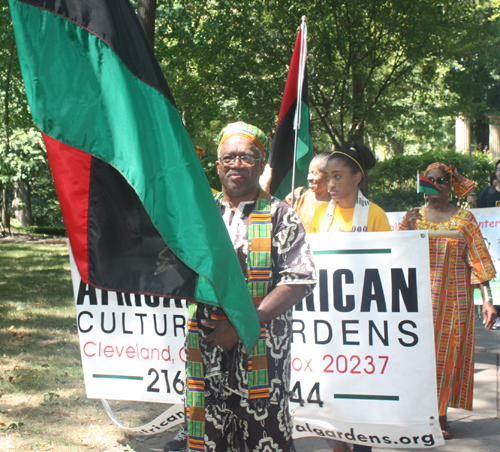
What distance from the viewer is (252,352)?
2.64m

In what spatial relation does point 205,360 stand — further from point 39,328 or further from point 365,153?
point 39,328

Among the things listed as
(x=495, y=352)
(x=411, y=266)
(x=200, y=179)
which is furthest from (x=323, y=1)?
(x=200, y=179)

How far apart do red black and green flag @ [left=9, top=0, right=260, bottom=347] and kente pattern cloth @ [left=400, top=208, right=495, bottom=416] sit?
8.91ft

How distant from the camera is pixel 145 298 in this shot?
4035 millimetres

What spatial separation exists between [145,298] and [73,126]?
194 centimetres

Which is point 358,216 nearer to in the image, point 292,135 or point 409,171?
point 292,135

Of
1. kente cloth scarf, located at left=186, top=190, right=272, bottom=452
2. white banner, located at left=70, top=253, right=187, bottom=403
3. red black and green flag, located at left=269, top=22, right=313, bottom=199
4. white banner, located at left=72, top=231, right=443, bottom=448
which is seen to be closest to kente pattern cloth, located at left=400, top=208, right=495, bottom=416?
white banner, located at left=72, top=231, right=443, bottom=448

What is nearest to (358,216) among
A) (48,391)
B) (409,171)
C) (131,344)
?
(131,344)

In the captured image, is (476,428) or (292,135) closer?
(476,428)

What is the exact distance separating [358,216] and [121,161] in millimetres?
2021

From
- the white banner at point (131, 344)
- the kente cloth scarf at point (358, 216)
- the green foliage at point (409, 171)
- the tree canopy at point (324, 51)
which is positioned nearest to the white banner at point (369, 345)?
the kente cloth scarf at point (358, 216)

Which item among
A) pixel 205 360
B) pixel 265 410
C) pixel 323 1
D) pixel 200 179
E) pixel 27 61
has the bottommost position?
pixel 265 410

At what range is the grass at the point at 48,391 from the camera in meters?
4.47

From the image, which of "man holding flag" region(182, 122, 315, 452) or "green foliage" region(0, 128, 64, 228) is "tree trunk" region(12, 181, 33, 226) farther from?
"man holding flag" region(182, 122, 315, 452)
